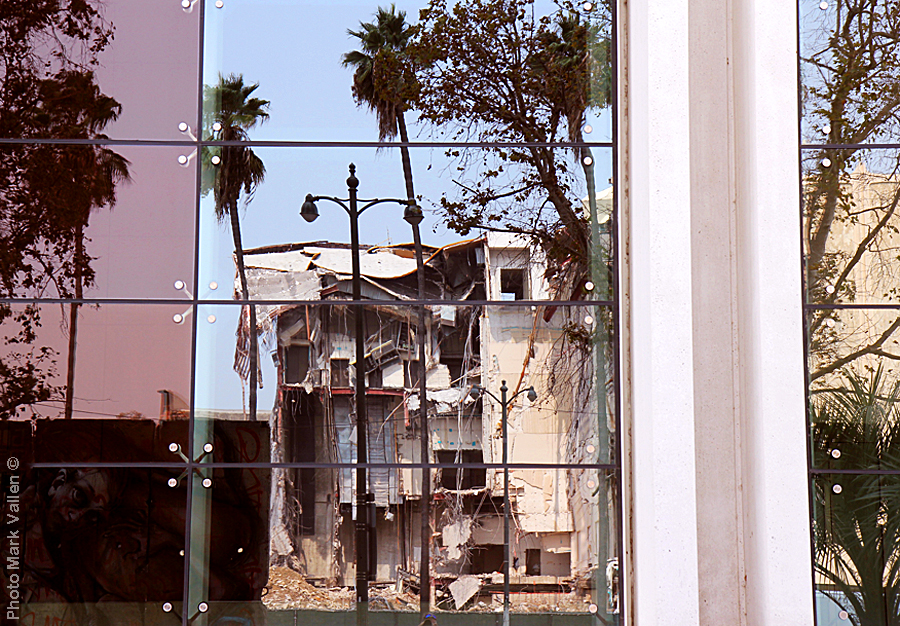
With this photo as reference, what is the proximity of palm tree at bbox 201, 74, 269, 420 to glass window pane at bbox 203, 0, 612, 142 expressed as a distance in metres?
0.05

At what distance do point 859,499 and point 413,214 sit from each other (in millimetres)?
2431

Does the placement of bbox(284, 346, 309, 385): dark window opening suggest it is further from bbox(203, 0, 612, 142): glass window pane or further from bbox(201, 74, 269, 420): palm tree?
bbox(203, 0, 612, 142): glass window pane

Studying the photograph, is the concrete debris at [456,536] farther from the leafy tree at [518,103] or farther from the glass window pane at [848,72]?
the glass window pane at [848,72]

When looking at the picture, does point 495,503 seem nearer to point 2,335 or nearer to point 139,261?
point 139,261

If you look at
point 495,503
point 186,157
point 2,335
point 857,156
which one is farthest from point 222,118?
point 857,156

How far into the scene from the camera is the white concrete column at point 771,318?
3.17m

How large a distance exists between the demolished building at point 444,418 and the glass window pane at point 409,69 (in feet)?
1.91

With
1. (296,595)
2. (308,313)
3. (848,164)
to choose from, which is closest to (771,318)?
(848,164)

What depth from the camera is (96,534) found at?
135 inches

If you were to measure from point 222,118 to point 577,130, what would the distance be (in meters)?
1.70

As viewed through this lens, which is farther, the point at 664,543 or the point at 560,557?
the point at 560,557

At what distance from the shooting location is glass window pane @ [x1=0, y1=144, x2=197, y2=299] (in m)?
3.55

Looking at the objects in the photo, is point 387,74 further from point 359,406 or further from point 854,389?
point 854,389

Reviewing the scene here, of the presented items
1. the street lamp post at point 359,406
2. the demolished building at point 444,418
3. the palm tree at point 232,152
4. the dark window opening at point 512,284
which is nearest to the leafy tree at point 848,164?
the demolished building at point 444,418
